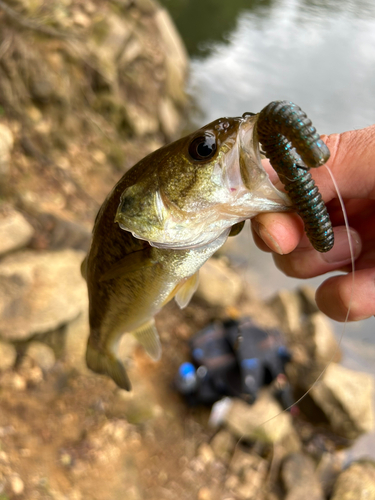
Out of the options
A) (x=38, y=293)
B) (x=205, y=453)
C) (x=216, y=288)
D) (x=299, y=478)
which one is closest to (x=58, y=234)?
(x=38, y=293)

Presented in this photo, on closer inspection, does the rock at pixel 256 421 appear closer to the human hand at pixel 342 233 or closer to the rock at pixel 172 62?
the human hand at pixel 342 233

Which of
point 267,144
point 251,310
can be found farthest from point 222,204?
point 251,310

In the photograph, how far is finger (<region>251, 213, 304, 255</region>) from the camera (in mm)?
1229

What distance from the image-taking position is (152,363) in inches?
162

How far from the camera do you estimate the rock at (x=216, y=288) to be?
197 inches

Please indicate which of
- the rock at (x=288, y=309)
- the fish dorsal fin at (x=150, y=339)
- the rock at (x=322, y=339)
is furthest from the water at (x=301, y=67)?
the fish dorsal fin at (x=150, y=339)

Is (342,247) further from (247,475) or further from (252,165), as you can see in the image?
(247,475)

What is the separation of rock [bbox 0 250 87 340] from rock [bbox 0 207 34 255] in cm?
10

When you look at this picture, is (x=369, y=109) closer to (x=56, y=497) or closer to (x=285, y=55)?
(x=285, y=55)

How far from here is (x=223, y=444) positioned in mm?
3754

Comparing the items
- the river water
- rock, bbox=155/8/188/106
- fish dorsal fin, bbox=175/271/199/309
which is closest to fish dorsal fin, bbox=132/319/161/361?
fish dorsal fin, bbox=175/271/199/309

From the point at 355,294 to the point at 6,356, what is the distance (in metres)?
2.80

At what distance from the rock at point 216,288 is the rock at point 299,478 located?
2.11m

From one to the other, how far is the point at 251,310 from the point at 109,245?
4.54 metres
